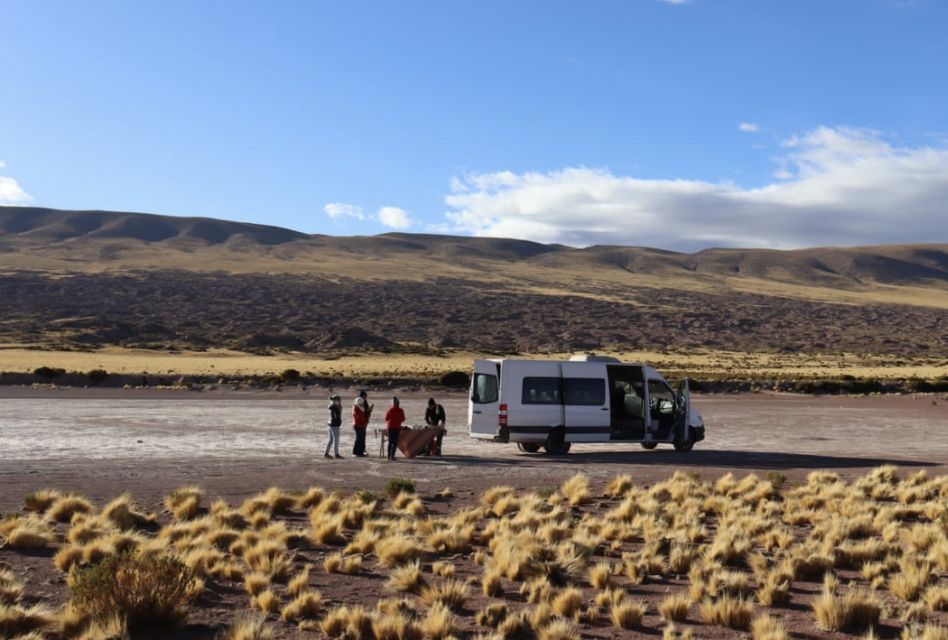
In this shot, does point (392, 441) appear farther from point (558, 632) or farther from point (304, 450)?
point (558, 632)

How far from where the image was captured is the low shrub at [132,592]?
27.9ft

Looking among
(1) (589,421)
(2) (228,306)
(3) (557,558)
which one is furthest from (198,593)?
(2) (228,306)

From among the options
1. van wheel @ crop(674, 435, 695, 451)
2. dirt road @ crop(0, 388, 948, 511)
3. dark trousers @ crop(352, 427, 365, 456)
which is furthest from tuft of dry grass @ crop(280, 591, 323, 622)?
van wheel @ crop(674, 435, 695, 451)

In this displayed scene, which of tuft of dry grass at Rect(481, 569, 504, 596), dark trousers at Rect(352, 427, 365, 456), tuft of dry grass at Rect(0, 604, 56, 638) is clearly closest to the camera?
tuft of dry grass at Rect(0, 604, 56, 638)

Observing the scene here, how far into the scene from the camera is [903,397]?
173 feet

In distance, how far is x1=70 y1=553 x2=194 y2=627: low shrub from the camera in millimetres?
8516

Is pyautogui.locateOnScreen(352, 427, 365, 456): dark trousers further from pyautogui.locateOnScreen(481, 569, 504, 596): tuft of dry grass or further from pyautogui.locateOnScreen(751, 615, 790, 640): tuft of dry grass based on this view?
pyautogui.locateOnScreen(751, 615, 790, 640): tuft of dry grass

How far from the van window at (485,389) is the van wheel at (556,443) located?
5.94 ft

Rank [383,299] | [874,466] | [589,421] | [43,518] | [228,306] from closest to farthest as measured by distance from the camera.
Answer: [43,518], [874,466], [589,421], [228,306], [383,299]

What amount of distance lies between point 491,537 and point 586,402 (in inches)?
447

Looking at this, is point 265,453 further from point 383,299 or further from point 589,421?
point 383,299

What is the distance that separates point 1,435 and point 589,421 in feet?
53.6

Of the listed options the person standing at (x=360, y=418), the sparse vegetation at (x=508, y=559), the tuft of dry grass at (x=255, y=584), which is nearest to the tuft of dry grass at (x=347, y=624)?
the sparse vegetation at (x=508, y=559)

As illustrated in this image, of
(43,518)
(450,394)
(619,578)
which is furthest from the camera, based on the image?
(450,394)
